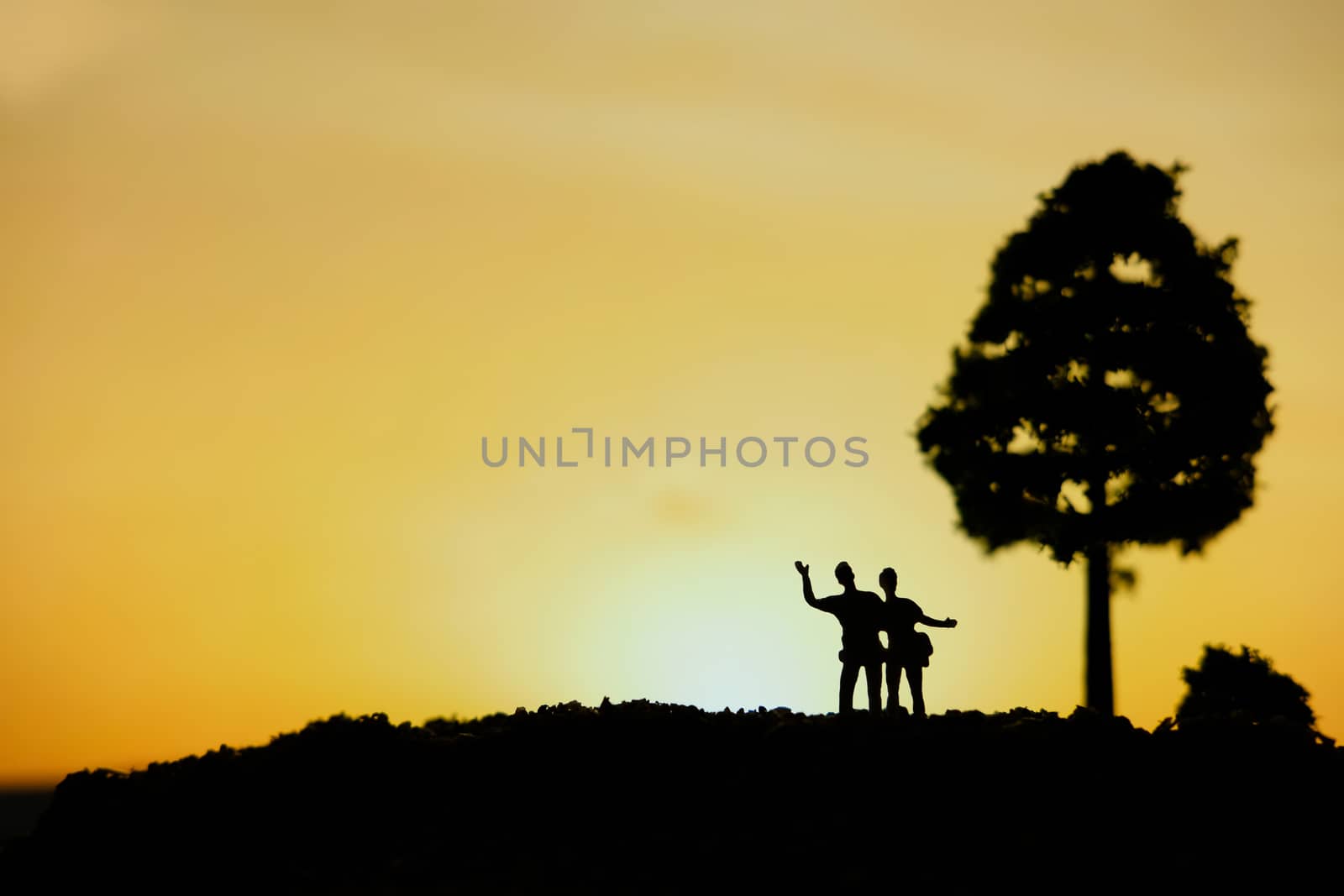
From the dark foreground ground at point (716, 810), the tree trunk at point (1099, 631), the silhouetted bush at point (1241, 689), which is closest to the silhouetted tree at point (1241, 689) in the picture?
the silhouetted bush at point (1241, 689)

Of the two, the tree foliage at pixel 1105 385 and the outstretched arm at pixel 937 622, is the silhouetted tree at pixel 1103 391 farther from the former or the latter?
the outstretched arm at pixel 937 622

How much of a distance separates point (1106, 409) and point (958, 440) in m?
3.18

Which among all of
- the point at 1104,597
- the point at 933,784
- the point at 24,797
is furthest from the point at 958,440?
the point at 24,797

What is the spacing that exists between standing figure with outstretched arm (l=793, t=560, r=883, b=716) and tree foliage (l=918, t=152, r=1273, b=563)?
11.5m

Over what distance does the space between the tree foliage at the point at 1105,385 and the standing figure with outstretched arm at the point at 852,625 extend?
451 inches

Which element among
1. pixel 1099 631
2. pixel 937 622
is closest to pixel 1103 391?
pixel 1099 631

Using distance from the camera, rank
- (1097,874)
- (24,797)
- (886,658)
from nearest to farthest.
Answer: (1097,874) < (886,658) < (24,797)

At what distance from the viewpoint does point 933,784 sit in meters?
16.5

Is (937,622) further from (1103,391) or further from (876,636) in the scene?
(1103,391)

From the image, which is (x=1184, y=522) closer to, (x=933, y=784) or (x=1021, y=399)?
(x=1021, y=399)

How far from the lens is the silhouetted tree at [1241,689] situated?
79.5ft

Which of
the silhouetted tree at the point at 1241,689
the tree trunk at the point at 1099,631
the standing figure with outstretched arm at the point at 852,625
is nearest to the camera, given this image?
the standing figure with outstretched arm at the point at 852,625

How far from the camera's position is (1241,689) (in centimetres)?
2469

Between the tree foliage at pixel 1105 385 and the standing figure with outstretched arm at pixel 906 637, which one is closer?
the standing figure with outstretched arm at pixel 906 637
